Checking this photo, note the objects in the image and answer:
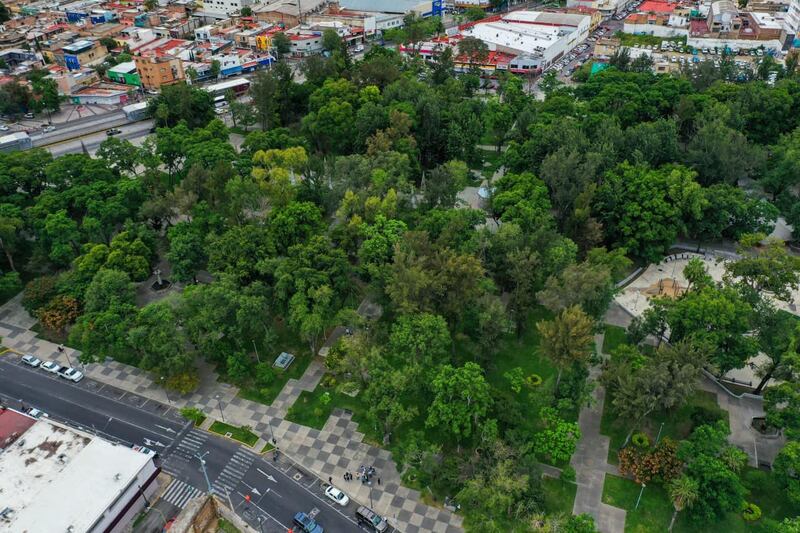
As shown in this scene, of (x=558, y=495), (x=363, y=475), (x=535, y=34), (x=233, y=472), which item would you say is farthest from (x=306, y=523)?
(x=535, y=34)

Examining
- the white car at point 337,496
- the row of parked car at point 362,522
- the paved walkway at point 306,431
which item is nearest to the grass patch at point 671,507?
the paved walkway at point 306,431

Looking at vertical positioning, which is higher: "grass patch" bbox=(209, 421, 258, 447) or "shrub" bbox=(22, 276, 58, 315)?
"shrub" bbox=(22, 276, 58, 315)

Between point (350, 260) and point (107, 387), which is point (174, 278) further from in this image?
point (350, 260)

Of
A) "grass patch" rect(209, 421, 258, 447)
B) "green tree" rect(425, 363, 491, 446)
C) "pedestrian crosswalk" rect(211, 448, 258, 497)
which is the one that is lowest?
"pedestrian crosswalk" rect(211, 448, 258, 497)

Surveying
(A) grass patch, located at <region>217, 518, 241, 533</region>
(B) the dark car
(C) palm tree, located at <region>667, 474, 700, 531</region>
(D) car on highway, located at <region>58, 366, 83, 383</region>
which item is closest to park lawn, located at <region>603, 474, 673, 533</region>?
(C) palm tree, located at <region>667, 474, 700, 531</region>

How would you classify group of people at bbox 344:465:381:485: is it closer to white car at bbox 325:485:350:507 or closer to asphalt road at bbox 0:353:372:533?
asphalt road at bbox 0:353:372:533

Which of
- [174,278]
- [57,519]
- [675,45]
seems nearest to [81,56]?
[174,278]
